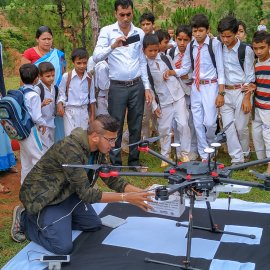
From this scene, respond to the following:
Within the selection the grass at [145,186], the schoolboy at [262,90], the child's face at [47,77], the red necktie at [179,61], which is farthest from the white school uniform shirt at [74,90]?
the schoolboy at [262,90]

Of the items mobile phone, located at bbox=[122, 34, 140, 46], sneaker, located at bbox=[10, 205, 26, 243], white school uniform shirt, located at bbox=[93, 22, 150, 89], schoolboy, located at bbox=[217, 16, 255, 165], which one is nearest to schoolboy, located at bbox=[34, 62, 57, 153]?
white school uniform shirt, located at bbox=[93, 22, 150, 89]

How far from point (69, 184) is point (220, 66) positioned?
227 centimetres

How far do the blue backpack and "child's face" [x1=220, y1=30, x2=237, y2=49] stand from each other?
202 centimetres

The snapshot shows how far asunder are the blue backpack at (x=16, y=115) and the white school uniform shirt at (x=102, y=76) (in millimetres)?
1023

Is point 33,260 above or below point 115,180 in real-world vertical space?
below

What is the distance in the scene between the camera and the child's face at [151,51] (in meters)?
5.34

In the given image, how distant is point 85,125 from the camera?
17.5ft

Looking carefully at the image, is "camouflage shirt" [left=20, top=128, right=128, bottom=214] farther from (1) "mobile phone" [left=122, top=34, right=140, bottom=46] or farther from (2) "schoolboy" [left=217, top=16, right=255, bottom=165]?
(2) "schoolboy" [left=217, top=16, right=255, bottom=165]

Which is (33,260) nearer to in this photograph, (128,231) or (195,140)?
(128,231)

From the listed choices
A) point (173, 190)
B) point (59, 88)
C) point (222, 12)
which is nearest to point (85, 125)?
point (59, 88)

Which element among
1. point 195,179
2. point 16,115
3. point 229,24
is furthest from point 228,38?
point 195,179

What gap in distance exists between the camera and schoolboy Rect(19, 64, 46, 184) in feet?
15.3

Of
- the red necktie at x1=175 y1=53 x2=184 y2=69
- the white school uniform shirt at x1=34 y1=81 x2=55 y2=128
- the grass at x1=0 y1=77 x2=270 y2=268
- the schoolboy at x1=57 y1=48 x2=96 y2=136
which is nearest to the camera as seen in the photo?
the grass at x1=0 y1=77 x2=270 y2=268

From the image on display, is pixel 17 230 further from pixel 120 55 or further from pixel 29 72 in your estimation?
pixel 120 55
